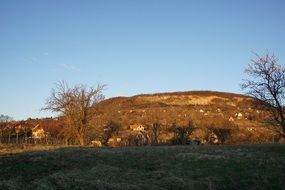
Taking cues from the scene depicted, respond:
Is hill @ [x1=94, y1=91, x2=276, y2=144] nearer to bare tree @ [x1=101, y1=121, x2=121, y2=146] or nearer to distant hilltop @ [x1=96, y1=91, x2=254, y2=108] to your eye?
distant hilltop @ [x1=96, y1=91, x2=254, y2=108]

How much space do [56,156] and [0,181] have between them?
970cm

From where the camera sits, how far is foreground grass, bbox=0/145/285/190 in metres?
22.8

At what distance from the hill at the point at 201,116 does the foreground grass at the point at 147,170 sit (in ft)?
44.2

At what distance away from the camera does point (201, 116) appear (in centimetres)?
9888

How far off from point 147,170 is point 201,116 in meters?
73.0

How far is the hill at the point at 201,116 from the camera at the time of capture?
7438 centimetres

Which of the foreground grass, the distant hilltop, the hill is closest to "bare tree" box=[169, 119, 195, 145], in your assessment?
the hill

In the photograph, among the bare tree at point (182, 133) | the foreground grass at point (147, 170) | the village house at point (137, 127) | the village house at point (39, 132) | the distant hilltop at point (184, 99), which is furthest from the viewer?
the distant hilltop at point (184, 99)

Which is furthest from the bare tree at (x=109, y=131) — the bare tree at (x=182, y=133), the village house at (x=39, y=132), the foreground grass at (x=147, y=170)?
the foreground grass at (x=147, y=170)

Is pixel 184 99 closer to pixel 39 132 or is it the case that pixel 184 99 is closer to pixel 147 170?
pixel 39 132

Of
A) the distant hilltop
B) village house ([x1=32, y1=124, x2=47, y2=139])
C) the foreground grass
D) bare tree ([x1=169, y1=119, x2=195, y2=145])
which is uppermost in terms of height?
Result: the distant hilltop

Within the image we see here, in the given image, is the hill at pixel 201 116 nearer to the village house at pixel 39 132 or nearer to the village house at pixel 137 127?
the village house at pixel 137 127

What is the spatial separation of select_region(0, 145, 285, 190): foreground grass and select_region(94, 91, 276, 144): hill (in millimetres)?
13483

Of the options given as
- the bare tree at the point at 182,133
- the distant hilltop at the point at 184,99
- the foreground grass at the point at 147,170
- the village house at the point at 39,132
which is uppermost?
the distant hilltop at the point at 184,99
